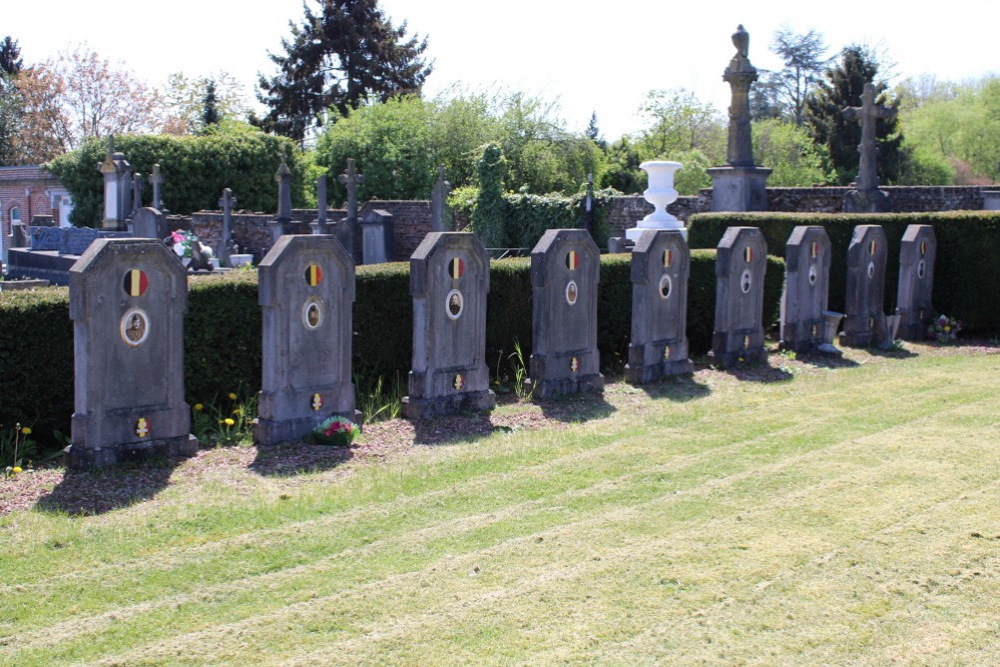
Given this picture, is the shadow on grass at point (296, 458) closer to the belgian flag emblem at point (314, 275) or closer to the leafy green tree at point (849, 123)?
the belgian flag emblem at point (314, 275)

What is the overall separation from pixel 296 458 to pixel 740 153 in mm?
13479

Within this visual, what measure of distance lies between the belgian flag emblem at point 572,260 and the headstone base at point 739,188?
377 inches

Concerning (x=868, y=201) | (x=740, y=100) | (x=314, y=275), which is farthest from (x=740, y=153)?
(x=314, y=275)

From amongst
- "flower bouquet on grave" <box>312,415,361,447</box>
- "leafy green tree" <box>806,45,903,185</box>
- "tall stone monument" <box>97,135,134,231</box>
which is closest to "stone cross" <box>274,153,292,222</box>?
"tall stone monument" <box>97,135,134,231</box>

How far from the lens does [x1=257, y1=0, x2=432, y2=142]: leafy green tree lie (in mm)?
49531

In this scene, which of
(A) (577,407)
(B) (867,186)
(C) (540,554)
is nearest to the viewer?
(C) (540,554)

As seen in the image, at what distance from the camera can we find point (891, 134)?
141 feet

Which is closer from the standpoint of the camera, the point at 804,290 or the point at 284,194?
the point at 804,290

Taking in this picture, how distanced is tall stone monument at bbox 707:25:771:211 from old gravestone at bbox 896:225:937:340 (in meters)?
4.74

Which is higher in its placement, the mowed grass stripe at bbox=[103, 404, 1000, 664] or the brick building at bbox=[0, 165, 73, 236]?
the brick building at bbox=[0, 165, 73, 236]

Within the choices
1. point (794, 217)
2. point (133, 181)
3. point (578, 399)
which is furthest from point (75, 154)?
point (578, 399)

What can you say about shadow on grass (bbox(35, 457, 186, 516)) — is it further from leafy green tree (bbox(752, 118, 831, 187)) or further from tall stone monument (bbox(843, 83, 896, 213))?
leafy green tree (bbox(752, 118, 831, 187))

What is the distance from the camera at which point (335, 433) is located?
8.16m

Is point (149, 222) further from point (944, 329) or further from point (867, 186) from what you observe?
point (944, 329)
